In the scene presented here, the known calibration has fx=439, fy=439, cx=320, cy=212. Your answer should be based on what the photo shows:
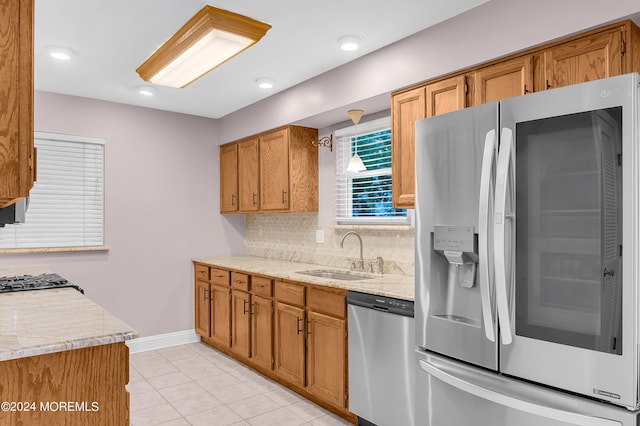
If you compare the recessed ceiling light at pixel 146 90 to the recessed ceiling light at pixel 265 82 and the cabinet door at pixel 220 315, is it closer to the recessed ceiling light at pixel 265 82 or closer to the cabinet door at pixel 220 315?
the recessed ceiling light at pixel 265 82

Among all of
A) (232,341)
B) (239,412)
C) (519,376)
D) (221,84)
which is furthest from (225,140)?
(519,376)

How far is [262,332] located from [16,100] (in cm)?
273

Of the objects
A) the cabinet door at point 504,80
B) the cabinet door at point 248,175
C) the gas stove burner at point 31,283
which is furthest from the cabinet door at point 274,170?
the cabinet door at point 504,80

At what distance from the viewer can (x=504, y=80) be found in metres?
2.37

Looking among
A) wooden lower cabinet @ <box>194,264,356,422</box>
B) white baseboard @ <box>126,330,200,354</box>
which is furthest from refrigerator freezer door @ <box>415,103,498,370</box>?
white baseboard @ <box>126,330,200,354</box>

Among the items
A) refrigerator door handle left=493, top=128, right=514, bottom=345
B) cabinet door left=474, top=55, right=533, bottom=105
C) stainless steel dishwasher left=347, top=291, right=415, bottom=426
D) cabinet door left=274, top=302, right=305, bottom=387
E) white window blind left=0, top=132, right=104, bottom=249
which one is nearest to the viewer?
refrigerator door handle left=493, top=128, right=514, bottom=345

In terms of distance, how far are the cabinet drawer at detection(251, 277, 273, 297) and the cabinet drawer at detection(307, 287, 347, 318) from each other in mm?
570

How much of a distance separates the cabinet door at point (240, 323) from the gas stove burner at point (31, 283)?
4.75 feet

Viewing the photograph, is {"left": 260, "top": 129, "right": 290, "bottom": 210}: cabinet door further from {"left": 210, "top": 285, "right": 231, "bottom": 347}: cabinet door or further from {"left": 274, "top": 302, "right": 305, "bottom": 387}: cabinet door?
{"left": 274, "top": 302, "right": 305, "bottom": 387}: cabinet door

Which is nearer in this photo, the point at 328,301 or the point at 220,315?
the point at 328,301

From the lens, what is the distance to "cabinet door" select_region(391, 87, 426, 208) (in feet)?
9.25

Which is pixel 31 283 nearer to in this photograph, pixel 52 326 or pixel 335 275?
pixel 52 326

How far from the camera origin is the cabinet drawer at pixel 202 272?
4750mm

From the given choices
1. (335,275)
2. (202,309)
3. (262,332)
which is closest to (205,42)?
(335,275)
